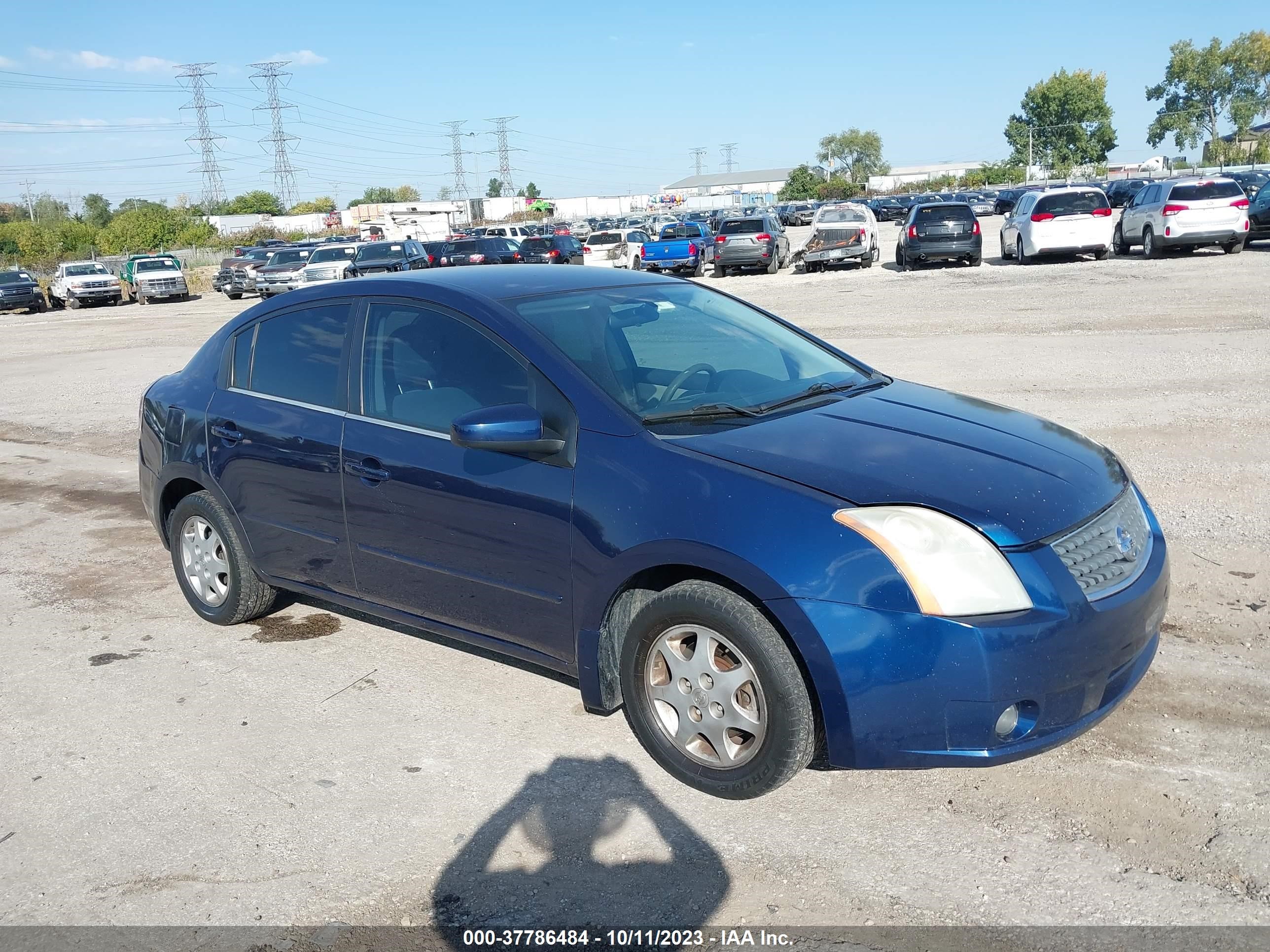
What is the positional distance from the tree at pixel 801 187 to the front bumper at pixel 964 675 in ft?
436

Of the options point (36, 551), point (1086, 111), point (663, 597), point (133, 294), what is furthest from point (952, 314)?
point (1086, 111)

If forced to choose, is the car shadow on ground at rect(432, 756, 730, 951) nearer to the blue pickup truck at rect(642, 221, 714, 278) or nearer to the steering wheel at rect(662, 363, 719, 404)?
the steering wheel at rect(662, 363, 719, 404)

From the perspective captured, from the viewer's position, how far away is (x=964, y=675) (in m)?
3.15

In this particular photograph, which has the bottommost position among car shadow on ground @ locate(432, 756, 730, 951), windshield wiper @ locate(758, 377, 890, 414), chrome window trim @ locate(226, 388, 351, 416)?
car shadow on ground @ locate(432, 756, 730, 951)

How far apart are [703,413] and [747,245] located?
2775 cm

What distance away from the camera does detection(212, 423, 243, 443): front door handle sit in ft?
16.8

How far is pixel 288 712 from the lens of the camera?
4.48 m

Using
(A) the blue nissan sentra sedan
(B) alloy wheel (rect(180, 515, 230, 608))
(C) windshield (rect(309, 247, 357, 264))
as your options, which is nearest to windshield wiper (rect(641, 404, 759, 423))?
(A) the blue nissan sentra sedan

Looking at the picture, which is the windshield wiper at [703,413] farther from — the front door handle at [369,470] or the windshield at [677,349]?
the front door handle at [369,470]

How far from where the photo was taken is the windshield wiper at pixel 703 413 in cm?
391

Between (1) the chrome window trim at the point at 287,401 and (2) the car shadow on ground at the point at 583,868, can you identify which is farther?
(1) the chrome window trim at the point at 287,401

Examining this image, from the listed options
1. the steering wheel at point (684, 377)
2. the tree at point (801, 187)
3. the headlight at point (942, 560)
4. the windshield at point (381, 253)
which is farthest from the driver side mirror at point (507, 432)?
the tree at point (801, 187)

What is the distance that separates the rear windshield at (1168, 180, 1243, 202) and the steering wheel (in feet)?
77.3

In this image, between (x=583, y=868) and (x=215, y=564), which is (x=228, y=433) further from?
(x=583, y=868)
